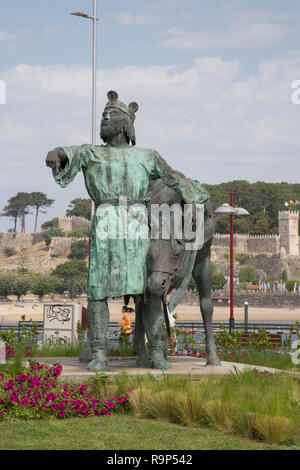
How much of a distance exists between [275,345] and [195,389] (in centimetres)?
704

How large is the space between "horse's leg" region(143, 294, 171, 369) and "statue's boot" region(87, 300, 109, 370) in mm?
492

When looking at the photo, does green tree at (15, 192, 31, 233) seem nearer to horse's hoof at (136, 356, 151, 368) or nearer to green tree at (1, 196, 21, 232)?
green tree at (1, 196, 21, 232)

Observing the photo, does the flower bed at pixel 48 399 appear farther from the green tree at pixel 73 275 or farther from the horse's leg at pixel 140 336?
the green tree at pixel 73 275

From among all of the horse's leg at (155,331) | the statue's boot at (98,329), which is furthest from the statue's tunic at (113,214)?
the horse's leg at (155,331)

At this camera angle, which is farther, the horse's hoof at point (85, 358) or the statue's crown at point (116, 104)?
the horse's hoof at point (85, 358)

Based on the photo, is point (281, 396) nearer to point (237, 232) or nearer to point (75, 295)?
point (75, 295)

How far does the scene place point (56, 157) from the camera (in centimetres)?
784

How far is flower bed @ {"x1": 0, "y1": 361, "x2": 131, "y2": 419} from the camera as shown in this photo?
6.80 metres

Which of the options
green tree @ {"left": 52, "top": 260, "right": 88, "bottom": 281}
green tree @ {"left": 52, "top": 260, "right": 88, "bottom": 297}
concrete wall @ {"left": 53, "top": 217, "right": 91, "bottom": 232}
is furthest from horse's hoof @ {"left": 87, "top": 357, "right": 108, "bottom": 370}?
concrete wall @ {"left": 53, "top": 217, "right": 91, "bottom": 232}

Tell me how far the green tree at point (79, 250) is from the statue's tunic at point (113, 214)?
395 feet

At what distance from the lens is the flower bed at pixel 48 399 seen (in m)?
6.80

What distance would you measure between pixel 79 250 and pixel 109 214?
122 metres

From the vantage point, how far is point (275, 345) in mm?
13500
